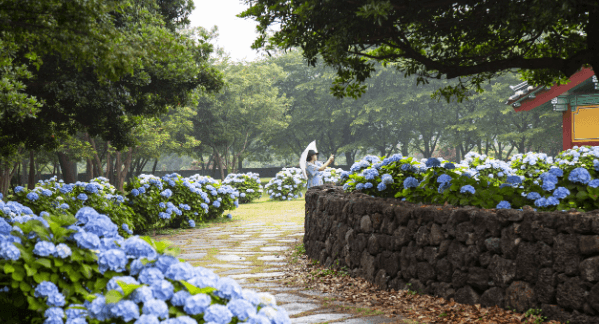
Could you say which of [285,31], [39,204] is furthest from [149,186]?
[285,31]

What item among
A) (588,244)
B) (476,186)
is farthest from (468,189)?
(588,244)

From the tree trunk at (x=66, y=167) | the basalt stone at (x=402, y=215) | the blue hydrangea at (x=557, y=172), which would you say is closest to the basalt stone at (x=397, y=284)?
the basalt stone at (x=402, y=215)

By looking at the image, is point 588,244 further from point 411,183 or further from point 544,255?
point 411,183

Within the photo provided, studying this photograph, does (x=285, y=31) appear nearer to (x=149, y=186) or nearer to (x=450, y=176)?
(x=450, y=176)

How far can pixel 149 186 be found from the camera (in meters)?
10.1

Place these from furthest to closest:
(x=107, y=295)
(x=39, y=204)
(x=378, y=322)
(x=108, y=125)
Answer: (x=108, y=125) < (x=39, y=204) < (x=378, y=322) < (x=107, y=295)

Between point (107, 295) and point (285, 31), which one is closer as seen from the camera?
point (107, 295)

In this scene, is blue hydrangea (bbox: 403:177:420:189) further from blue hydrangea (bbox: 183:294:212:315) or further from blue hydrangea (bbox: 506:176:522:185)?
blue hydrangea (bbox: 183:294:212:315)

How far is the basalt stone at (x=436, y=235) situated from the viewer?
14.5ft

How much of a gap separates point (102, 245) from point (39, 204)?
5258 mm

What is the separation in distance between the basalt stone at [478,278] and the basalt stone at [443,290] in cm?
21

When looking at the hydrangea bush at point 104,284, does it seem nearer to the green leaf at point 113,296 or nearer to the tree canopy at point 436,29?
the green leaf at point 113,296

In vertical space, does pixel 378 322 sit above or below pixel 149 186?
below

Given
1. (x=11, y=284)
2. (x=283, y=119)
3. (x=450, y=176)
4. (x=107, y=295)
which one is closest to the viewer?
(x=107, y=295)
